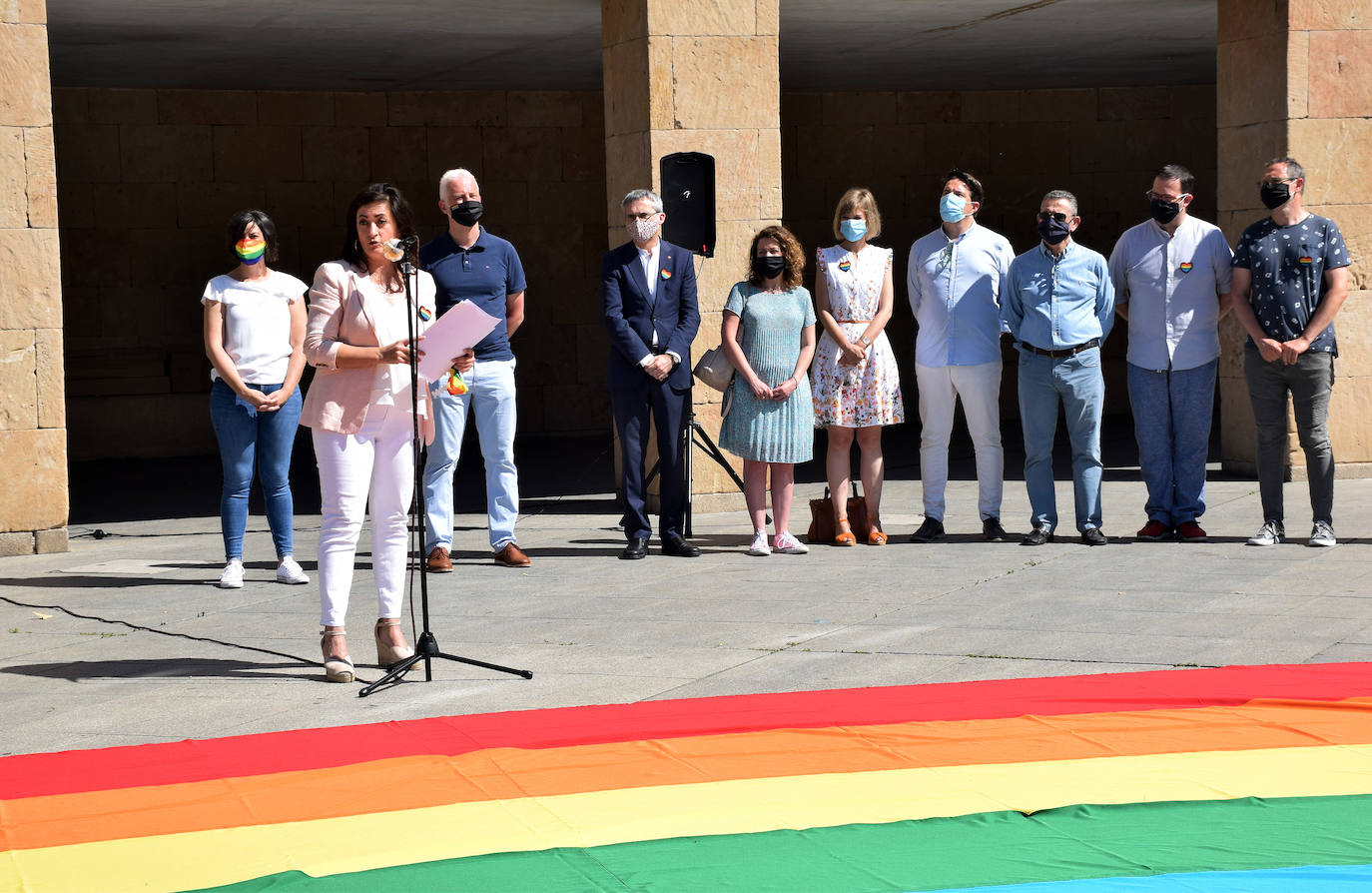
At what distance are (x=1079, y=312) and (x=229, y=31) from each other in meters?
7.26

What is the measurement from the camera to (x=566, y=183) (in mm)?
16672

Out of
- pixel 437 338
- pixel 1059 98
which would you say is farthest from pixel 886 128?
pixel 437 338

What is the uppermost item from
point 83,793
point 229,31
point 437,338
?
point 229,31

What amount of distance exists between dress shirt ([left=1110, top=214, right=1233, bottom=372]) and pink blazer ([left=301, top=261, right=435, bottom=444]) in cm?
415

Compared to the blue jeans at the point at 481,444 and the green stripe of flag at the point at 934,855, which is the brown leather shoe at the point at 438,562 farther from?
the green stripe of flag at the point at 934,855

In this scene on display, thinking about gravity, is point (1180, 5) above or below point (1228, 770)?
above

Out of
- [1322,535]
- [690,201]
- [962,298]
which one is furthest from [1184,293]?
[690,201]

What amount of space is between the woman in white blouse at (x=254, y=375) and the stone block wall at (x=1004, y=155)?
9.95 m

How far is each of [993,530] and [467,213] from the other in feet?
10.4

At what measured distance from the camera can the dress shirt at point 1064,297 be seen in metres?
8.16

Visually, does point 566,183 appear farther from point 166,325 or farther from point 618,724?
point 618,724

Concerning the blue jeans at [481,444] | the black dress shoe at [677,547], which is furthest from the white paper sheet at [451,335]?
the black dress shoe at [677,547]

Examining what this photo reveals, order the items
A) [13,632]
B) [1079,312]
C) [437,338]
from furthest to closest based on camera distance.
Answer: [1079,312]
[13,632]
[437,338]

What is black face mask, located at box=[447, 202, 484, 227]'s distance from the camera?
723cm
